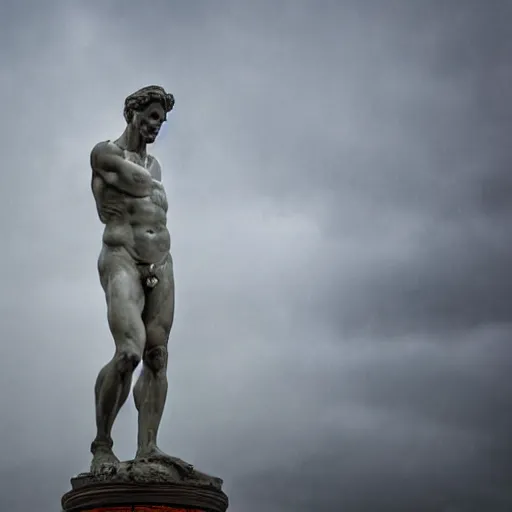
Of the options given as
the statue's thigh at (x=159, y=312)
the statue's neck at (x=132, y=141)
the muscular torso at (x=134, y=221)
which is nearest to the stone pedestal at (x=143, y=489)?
the statue's thigh at (x=159, y=312)

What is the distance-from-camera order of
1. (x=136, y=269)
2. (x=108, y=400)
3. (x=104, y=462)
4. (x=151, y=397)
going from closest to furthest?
(x=104, y=462)
(x=108, y=400)
(x=151, y=397)
(x=136, y=269)

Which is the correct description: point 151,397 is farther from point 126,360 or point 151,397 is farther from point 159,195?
point 159,195

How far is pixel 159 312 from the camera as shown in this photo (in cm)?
1177

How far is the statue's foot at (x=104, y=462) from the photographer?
10.5 metres

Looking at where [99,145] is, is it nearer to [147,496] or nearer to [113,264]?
[113,264]

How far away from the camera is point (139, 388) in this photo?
1164cm

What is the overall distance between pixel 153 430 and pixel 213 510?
119 cm

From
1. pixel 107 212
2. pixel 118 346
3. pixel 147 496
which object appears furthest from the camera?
pixel 107 212

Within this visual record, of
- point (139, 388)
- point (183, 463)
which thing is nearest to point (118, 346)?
point (139, 388)

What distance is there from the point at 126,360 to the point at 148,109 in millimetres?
3083

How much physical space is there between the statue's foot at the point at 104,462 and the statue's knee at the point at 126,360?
934 millimetres

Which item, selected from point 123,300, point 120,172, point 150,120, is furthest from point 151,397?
point 150,120

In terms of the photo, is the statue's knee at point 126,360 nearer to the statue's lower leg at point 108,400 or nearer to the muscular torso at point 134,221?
the statue's lower leg at point 108,400

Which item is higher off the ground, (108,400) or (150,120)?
(150,120)
